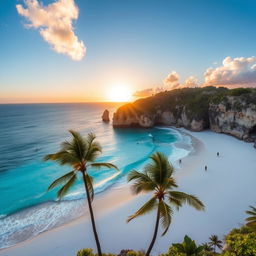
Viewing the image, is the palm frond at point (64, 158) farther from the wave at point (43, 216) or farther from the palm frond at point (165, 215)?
the wave at point (43, 216)

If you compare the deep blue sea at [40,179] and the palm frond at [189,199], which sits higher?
the palm frond at [189,199]

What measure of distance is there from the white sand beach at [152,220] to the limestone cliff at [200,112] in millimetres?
21615

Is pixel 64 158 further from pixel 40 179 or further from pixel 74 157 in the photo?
pixel 40 179

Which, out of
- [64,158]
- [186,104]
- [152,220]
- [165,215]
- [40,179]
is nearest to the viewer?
[165,215]

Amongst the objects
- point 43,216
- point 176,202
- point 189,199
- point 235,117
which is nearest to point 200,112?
point 235,117

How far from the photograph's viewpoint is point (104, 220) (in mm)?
16188

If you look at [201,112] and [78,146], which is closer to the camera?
[78,146]

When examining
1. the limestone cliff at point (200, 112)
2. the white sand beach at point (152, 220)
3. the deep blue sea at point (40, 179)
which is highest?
the limestone cliff at point (200, 112)

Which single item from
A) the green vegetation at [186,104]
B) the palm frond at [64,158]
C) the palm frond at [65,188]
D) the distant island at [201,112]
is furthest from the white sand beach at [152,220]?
the green vegetation at [186,104]

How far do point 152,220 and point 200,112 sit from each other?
49.7 metres

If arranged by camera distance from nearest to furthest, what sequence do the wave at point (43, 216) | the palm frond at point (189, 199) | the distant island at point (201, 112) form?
the palm frond at point (189, 199) < the wave at point (43, 216) < the distant island at point (201, 112)

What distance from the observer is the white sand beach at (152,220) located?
13.1 m

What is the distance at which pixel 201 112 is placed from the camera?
185 feet

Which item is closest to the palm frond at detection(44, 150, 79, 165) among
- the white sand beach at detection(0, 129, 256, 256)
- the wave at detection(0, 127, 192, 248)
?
the white sand beach at detection(0, 129, 256, 256)
